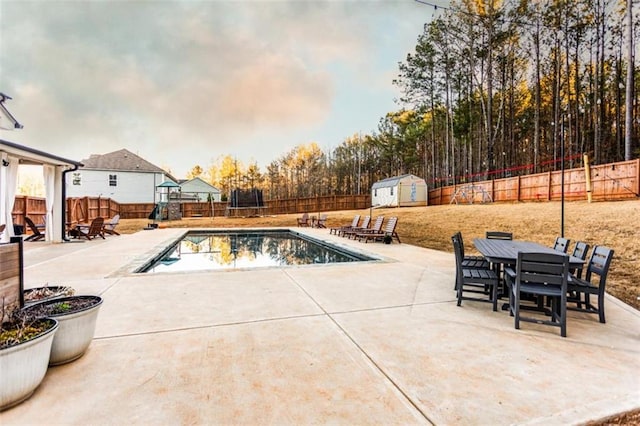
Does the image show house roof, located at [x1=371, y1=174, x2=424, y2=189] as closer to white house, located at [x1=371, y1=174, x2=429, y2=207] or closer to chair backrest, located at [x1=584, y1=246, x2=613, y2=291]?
white house, located at [x1=371, y1=174, x2=429, y2=207]

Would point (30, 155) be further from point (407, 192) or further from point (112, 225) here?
point (407, 192)

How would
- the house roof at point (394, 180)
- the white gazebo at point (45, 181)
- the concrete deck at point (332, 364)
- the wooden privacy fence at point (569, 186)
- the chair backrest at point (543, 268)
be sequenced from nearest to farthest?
the concrete deck at point (332, 364)
the chair backrest at point (543, 268)
the white gazebo at point (45, 181)
the wooden privacy fence at point (569, 186)
the house roof at point (394, 180)

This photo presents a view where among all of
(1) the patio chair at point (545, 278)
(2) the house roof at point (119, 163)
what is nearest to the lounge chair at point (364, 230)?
(1) the patio chair at point (545, 278)

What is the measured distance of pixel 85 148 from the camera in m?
30.2

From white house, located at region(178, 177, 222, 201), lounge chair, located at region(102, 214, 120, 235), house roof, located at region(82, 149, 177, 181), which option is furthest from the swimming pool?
white house, located at region(178, 177, 222, 201)

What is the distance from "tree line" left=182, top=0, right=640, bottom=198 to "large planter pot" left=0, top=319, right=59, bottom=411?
16.4 meters

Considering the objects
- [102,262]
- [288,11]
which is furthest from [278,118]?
[102,262]

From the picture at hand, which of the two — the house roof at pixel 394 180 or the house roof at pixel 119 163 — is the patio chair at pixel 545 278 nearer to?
the house roof at pixel 394 180

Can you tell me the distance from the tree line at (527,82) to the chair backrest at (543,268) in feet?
44.9

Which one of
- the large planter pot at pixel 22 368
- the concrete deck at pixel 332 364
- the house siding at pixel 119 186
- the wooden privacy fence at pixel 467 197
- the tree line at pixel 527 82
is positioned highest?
the tree line at pixel 527 82

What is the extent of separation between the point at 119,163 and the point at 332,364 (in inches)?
Answer: 1218

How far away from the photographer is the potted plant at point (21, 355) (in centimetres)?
164


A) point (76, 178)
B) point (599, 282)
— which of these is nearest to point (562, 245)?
point (599, 282)

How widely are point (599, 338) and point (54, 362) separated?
4.53 meters
